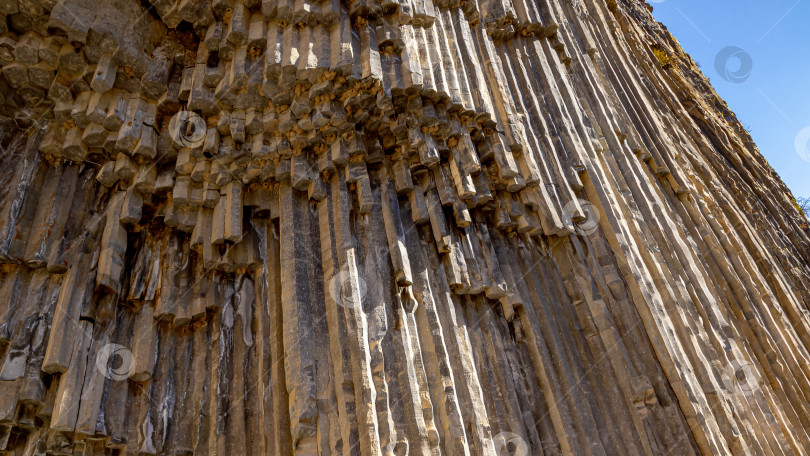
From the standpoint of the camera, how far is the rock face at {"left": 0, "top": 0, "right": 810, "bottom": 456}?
3238 millimetres

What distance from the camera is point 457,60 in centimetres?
407

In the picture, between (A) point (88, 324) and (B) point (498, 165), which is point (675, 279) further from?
(A) point (88, 324)

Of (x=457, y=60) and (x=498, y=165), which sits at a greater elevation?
(x=457, y=60)

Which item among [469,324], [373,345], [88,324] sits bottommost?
[373,345]

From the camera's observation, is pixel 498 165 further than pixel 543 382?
Yes

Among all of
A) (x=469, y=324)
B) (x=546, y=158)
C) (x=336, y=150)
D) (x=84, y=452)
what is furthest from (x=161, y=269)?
(x=546, y=158)

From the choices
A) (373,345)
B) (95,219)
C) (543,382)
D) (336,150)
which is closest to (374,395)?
(373,345)

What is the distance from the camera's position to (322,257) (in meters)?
3.51

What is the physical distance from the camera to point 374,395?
9.38ft

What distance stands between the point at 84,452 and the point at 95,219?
1.62 metres

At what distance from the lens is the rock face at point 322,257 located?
3238 millimetres

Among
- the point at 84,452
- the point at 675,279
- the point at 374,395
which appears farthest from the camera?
the point at 675,279

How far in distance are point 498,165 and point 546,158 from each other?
0.55 meters

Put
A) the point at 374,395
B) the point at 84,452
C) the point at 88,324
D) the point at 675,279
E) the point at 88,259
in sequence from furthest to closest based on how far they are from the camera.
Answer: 1. the point at 675,279
2. the point at 88,259
3. the point at 88,324
4. the point at 84,452
5. the point at 374,395
